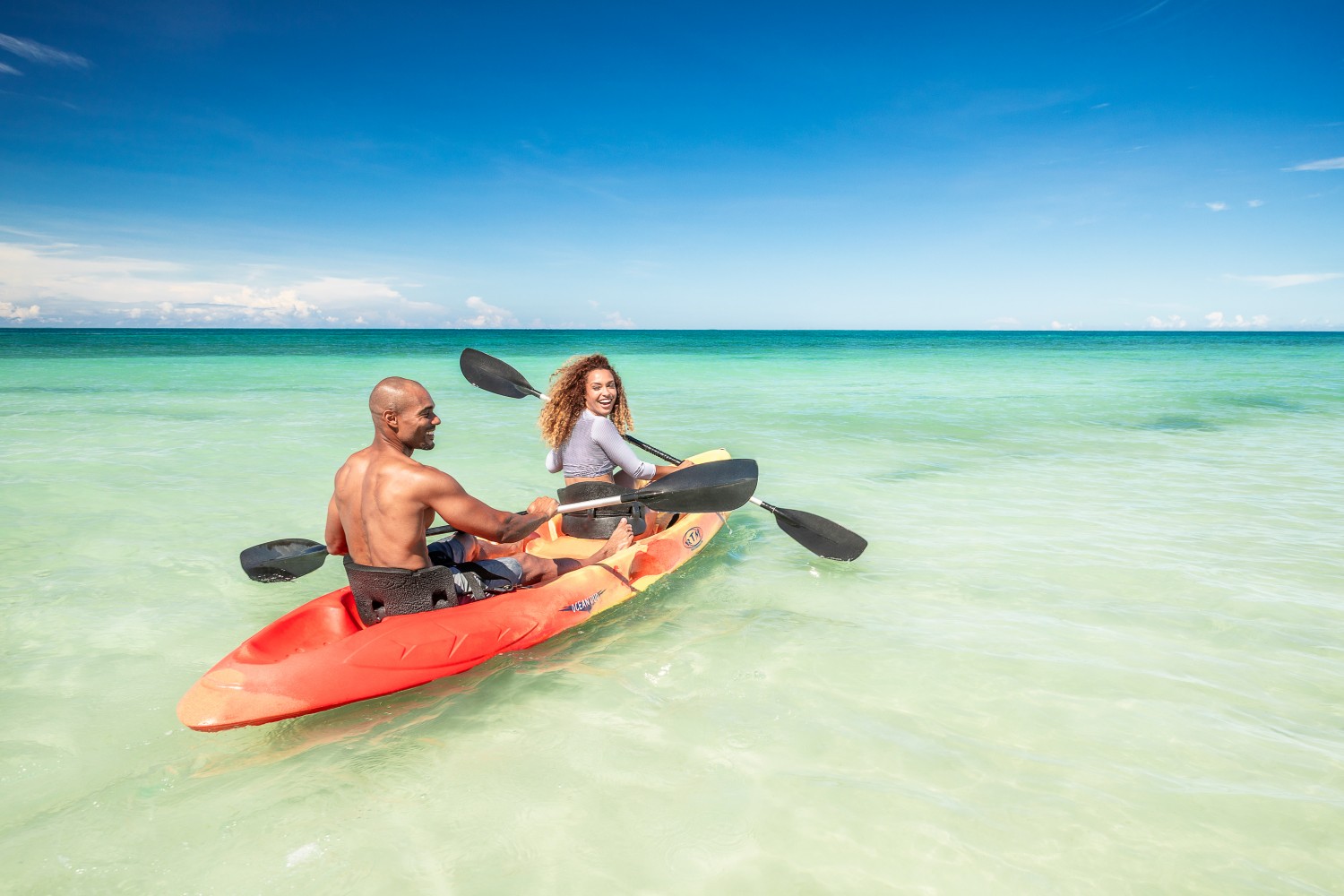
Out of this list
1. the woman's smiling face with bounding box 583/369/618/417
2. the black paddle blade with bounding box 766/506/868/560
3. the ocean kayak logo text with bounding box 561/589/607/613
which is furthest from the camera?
the black paddle blade with bounding box 766/506/868/560

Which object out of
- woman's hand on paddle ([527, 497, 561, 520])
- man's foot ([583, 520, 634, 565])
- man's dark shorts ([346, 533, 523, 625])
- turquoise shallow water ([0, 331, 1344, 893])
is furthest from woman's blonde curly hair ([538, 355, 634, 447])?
man's dark shorts ([346, 533, 523, 625])

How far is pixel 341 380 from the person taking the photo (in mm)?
24469

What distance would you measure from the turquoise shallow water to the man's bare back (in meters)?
0.85

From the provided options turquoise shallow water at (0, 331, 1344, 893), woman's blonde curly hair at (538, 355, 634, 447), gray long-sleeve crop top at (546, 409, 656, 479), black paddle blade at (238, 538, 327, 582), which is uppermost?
woman's blonde curly hair at (538, 355, 634, 447)

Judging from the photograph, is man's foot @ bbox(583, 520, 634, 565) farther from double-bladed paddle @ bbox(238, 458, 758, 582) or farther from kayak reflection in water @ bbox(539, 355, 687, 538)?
double-bladed paddle @ bbox(238, 458, 758, 582)

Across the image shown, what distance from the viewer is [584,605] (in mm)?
4480

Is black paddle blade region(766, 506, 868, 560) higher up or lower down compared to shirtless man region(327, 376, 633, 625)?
lower down

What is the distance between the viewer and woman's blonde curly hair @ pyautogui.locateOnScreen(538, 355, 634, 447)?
543cm

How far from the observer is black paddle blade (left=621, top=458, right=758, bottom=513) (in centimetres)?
471

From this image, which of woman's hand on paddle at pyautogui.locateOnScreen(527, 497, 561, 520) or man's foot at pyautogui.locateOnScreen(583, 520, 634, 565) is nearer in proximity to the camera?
woman's hand on paddle at pyautogui.locateOnScreen(527, 497, 561, 520)

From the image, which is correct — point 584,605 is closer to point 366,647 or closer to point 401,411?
point 366,647

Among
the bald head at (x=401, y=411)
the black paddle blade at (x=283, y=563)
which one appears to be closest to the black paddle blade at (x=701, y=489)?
the bald head at (x=401, y=411)

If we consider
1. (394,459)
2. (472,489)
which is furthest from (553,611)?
(472,489)

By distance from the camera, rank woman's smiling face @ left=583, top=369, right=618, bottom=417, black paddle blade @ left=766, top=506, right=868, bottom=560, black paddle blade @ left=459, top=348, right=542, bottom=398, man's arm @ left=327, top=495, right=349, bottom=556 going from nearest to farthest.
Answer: man's arm @ left=327, top=495, right=349, bottom=556 → woman's smiling face @ left=583, top=369, right=618, bottom=417 → black paddle blade @ left=766, top=506, right=868, bottom=560 → black paddle blade @ left=459, top=348, right=542, bottom=398
